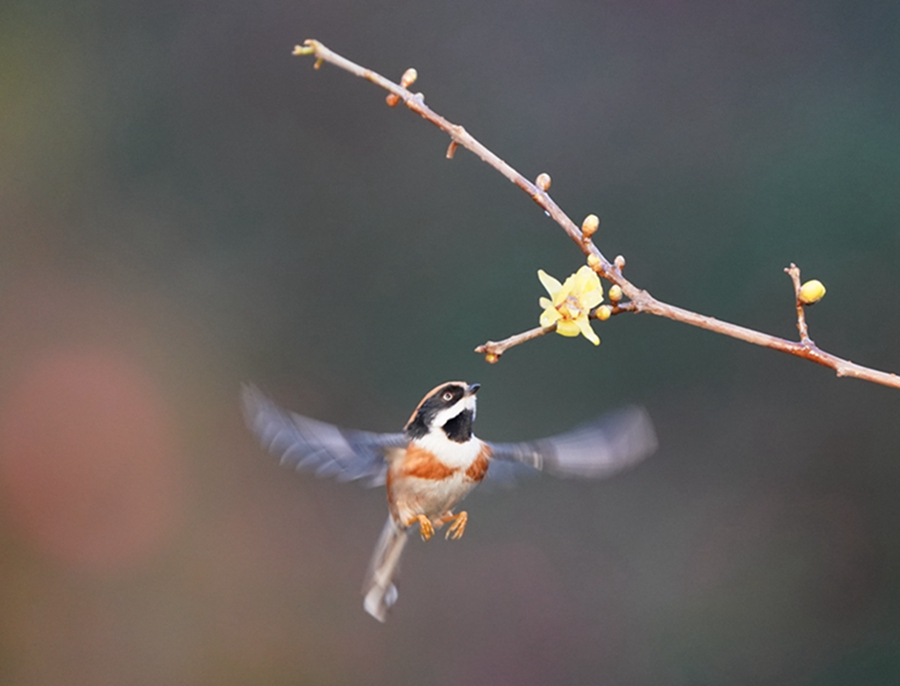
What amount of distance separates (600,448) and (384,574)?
2.48ft

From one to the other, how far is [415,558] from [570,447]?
81.2 inches

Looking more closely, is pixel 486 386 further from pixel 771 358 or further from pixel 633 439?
pixel 633 439

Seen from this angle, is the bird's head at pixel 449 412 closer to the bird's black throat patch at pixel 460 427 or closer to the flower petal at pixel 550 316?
the bird's black throat patch at pixel 460 427

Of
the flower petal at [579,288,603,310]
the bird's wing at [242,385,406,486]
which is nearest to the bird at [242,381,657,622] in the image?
the bird's wing at [242,385,406,486]

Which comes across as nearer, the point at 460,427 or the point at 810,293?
the point at 810,293

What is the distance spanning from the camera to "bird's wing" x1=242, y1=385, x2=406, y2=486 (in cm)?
129

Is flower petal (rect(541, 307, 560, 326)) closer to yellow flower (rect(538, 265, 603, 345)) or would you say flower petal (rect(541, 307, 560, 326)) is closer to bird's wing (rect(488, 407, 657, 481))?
yellow flower (rect(538, 265, 603, 345))

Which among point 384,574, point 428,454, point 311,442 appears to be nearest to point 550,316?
point 311,442

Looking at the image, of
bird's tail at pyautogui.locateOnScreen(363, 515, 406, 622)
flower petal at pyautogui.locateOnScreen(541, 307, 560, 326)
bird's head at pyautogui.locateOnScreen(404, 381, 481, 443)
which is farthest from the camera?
bird's tail at pyautogui.locateOnScreen(363, 515, 406, 622)

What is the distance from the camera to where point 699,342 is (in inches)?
135

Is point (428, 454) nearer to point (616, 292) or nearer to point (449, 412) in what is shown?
point (449, 412)

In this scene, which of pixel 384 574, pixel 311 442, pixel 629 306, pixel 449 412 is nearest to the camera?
pixel 629 306

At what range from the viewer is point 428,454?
1613 millimetres

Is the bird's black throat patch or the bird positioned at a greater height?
the bird's black throat patch
